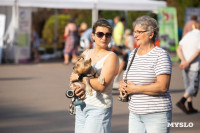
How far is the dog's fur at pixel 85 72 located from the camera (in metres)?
3.92

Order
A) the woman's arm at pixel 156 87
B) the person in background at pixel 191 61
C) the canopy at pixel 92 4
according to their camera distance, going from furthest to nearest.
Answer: the canopy at pixel 92 4 < the person in background at pixel 191 61 < the woman's arm at pixel 156 87

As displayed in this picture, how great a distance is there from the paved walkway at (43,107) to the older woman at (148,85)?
3189mm

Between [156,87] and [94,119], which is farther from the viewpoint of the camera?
[94,119]

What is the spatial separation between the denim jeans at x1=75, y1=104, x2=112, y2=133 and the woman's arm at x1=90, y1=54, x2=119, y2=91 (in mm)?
215

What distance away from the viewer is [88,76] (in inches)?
156

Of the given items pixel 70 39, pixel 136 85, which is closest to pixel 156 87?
pixel 136 85

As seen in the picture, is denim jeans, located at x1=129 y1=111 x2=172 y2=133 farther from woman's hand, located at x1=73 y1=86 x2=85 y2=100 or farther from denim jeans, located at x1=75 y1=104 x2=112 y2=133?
woman's hand, located at x1=73 y1=86 x2=85 y2=100

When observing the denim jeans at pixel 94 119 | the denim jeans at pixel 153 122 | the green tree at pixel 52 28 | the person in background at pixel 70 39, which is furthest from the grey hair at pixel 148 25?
the green tree at pixel 52 28

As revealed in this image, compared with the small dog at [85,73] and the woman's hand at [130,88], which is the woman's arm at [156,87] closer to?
the woman's hand at [130,88]

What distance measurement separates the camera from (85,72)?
3941mm

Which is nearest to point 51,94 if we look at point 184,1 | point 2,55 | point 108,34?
point 108,34

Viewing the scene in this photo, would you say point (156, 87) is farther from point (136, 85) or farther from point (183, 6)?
point (183, 6)

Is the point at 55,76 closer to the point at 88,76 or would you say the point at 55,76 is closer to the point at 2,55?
the point at 2,55

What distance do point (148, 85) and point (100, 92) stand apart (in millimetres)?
535
